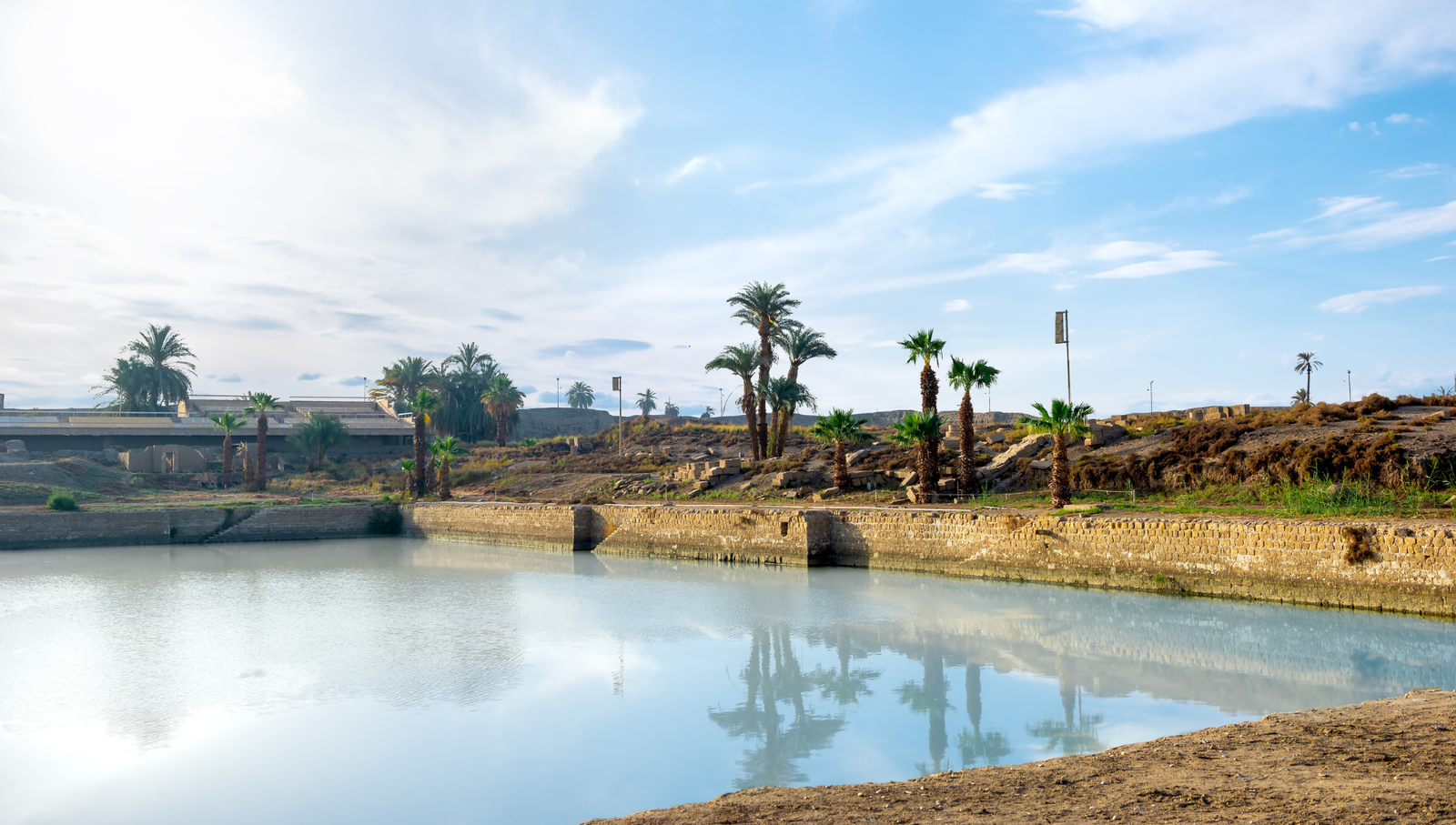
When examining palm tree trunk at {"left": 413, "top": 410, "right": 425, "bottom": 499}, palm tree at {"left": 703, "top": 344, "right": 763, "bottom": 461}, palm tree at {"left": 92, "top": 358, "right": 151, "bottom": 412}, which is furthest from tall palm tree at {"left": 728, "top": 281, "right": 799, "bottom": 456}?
palm tree at {"left": 92, "top": 358, "right": 151, "bottom": 412}

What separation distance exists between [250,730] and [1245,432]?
28746 millimetres

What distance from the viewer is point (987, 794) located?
6266 millimetres

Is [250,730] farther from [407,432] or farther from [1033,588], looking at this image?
[407,432]

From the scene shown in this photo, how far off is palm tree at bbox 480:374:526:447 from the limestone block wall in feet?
81.4

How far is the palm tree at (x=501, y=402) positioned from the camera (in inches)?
2616

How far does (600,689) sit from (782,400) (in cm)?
2946

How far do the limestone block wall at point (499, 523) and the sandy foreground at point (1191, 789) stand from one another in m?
28.1

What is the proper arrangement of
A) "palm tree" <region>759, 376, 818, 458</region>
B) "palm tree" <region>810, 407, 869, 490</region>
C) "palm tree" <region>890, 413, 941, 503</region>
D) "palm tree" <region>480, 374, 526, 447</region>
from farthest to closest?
"palm tree" <region>480, 374, 526, 447</region>, "palm tree" <region>759, 376, 818, 458</region>, "palm tree" <region>810, 407, 869, 490</region>, "palm tree" <region>890, 413, 941, 503</region>

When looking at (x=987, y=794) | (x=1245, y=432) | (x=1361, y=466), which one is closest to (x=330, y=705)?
(x=987, y=794)

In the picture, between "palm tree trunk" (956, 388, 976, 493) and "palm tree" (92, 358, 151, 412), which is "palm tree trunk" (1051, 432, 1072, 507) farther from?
"palm tree" (92, 358, 151, 412)

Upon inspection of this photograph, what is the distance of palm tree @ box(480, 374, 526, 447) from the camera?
6644cm

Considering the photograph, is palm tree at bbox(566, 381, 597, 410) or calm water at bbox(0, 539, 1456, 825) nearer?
calm water at bbox(0, 539, 1456, 825)

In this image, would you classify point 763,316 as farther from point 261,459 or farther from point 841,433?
point 261,459

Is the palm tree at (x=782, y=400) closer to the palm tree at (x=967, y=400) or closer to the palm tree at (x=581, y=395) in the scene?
the palm tree at (x=967, y=400)
